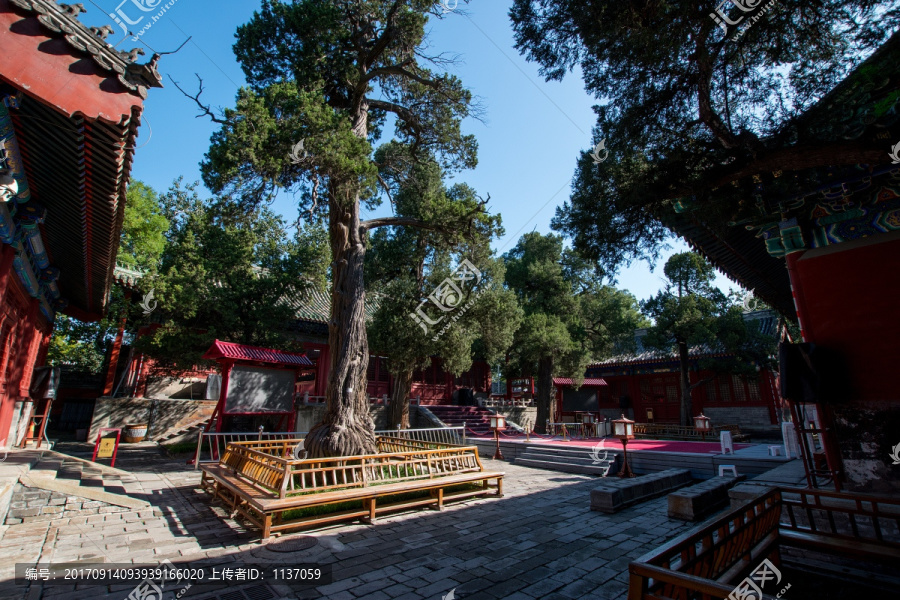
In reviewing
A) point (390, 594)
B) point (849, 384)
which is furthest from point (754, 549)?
point (390, 594)

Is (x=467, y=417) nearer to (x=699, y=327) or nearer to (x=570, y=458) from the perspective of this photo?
(x=570, y=458)

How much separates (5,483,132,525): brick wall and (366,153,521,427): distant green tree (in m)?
7.93

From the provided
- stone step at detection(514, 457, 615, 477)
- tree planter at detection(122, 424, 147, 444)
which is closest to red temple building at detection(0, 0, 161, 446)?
tree planter at detection(122, 424, 147, 444)

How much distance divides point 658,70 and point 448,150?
20.7ft

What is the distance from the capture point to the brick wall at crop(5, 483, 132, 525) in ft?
17.1

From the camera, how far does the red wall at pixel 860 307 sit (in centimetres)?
449

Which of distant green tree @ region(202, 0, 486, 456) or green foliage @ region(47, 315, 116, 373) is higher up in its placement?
distant green tree @ region(202, 0, 486, 456)

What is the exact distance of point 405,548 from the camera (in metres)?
4.57

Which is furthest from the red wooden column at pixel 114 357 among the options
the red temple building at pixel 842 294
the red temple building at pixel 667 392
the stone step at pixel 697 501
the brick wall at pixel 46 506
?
the red temple building at pixel 667 392

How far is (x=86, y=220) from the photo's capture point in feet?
18.6

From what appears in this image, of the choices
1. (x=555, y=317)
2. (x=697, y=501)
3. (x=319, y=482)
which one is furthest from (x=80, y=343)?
(x=697, y=501)

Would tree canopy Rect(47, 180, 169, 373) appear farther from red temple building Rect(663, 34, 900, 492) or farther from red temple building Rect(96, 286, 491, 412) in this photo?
red temple building Rect(663, 34, 900, 492)

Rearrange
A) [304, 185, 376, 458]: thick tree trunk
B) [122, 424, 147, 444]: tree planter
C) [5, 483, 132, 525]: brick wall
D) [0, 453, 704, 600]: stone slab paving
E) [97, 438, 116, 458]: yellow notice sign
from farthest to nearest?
1. [122, 424, 147, 444]: tree planter
2. [97, 438, 116, 458]: yellow notice sign
3. [304, 185, 376, 458]: thick tree trunk
4. [5, 483, 132, 525]: brick wall
5. [0, 453, 704, 600]: stone slab paving

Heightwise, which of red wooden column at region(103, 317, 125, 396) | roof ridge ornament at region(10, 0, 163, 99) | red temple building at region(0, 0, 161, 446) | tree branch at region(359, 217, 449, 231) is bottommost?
red wooden column at region(103, 317, 125, 396)
